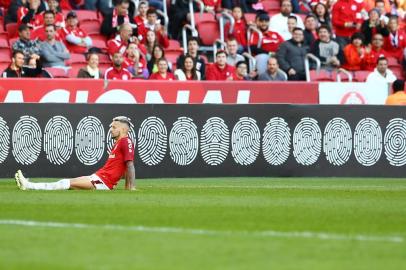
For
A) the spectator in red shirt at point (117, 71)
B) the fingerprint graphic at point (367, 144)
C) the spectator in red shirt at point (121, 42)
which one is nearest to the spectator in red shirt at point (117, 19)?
the spectator in red shirt at point (121, 42)

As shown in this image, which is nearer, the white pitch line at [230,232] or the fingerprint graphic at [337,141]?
the white pitch line at [230,232]

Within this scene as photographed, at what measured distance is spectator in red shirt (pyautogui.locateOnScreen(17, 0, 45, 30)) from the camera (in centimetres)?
2359

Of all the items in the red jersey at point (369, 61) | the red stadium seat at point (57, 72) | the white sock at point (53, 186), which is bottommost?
the white sock at point (53, 186)

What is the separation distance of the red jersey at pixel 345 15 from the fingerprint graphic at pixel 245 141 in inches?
315

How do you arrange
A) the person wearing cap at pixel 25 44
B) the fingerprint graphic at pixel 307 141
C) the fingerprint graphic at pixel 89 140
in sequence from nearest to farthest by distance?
1. the fingerprint graphic at pixel 89 140
2. the fingerprint graphic at pixel 307 141
3. the person wearing cap at pixel 25 44

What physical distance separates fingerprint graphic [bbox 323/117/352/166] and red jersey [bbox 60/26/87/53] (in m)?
5.66

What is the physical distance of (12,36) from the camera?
2373 cm

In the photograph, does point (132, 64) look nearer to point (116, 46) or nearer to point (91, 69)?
point (116, 46)

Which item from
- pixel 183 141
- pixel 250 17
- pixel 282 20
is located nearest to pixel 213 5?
pixel 250 17

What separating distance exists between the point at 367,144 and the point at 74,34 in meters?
6.47

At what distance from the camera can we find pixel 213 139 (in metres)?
21.2

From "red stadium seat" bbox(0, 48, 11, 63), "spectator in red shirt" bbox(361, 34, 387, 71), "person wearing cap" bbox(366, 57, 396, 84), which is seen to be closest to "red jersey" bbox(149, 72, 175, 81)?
"red stadium seat" bbox(0, 48, 11, 63)

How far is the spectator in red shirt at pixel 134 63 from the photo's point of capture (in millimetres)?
23625

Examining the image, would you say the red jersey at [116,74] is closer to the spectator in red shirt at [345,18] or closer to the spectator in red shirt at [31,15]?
the spectator in red shirt at [31,15]
